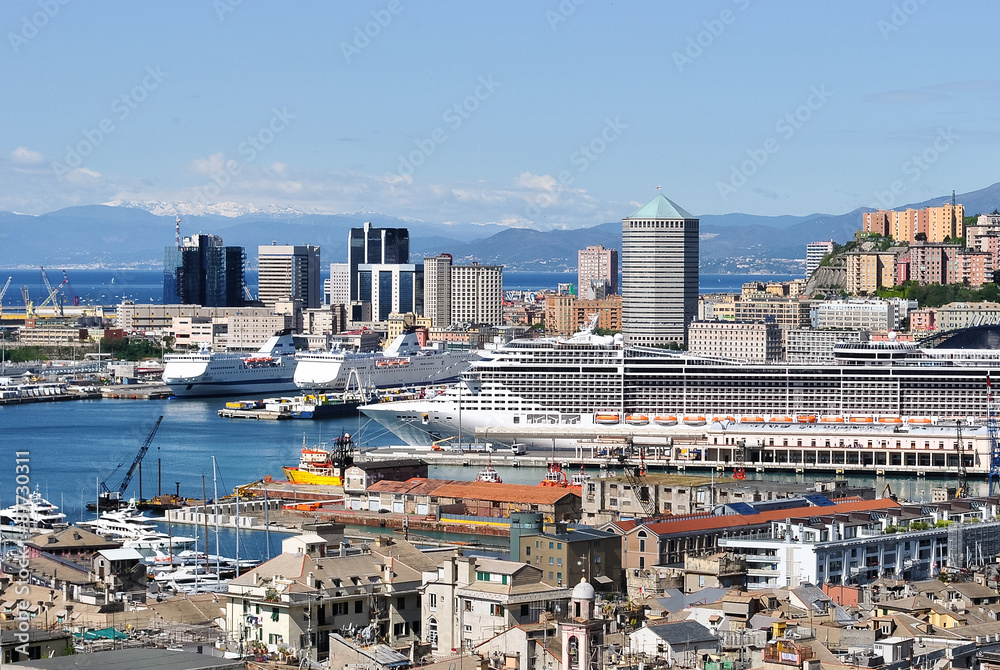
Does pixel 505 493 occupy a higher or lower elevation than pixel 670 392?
lower

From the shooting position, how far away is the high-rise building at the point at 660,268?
89.5 metres

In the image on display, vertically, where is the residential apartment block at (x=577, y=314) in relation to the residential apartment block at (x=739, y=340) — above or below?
above

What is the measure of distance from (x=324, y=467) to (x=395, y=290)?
7801 cm

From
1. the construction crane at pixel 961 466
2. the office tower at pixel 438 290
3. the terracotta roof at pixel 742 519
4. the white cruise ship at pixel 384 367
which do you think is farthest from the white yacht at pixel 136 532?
the office tower at pixel 438 290

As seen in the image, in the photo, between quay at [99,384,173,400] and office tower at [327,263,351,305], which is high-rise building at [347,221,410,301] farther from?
quay at [99,384,173,400]

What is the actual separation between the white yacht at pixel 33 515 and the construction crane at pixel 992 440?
1707 centimetres

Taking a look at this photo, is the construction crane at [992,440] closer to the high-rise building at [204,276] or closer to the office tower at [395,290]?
the office tower at [395,290]

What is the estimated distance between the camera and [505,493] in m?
30.3

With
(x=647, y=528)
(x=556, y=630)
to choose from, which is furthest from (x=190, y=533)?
(x=556, y=630)

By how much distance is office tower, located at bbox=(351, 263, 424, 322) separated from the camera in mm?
111375

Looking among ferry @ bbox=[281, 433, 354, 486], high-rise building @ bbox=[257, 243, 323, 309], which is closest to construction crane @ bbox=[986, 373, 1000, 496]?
ferry @ bbox=[281, 433, 354, 486]

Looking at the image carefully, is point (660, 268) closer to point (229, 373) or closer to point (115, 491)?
point (229, 373)

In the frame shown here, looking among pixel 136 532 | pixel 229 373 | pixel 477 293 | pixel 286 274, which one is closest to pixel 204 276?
pixel 286 274

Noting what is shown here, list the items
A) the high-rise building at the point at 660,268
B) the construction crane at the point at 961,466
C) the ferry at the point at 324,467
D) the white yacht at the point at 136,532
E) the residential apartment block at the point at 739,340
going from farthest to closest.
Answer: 1. the high-rise building at the point at 660,268
2. the residential apartment block at the point at 739,340
3. the construction crane at the point at 961,466
4. the ferry at the point at 324,467
5. the white yacht at the point at 136,532
